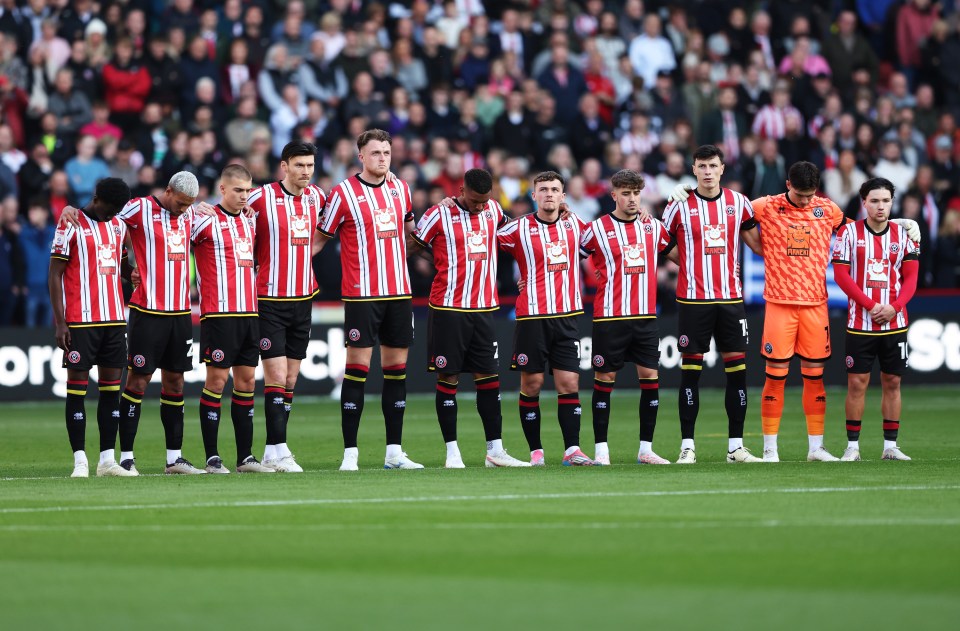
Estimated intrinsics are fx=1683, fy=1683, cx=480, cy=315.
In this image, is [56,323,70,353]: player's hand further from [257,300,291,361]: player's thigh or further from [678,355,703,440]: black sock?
[678,355,703,440]: black sock

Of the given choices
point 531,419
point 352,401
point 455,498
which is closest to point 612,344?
point 531,419

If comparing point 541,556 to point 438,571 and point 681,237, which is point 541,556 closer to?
point 438,571

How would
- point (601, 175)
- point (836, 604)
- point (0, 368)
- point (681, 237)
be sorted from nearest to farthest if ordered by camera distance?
1. point (836, 604)
2. point (681, 237)
3. point (0, 368)
4. point (601, 175)

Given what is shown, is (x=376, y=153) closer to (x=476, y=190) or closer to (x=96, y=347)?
(x=476, y=190)

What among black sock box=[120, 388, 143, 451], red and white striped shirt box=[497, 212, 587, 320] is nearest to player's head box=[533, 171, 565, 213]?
red and white striped shirt box=[497, 212, 587, 320]

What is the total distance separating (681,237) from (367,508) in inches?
196

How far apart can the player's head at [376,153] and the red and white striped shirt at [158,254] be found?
150 centimetres

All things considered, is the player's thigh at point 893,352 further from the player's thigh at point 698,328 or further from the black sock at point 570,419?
the black sock at point 570,419

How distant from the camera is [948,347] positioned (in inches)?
917

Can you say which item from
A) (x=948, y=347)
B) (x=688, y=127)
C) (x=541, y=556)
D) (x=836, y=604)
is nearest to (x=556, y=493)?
(x=541, y=556)

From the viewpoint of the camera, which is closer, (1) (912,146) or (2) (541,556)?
(2) (541,556)

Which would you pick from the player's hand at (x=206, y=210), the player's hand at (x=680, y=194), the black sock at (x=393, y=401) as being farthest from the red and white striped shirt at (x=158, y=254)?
the player's hand at (x=680, y=194)

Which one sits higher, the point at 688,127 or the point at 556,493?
the point at 688,127

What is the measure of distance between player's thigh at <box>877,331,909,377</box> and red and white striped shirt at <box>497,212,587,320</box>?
2.57 meters
